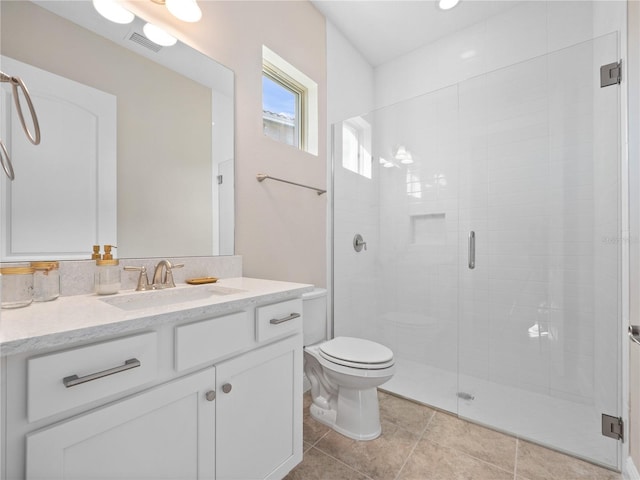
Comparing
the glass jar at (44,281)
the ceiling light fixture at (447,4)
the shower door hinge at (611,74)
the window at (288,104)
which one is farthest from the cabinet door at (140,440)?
the ceiling light fixture at (447,4)

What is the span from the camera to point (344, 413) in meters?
1.62

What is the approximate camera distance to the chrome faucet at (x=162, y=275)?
1.24m

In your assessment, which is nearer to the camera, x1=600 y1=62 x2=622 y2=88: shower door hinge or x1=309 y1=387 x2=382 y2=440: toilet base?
x1=600 y1=62 x2=622 y2=88: shower door hinge

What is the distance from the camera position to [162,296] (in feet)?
3.86

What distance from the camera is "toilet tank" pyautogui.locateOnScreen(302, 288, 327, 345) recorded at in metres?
1.76

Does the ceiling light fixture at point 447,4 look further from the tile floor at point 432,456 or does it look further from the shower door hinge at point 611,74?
the tile floor at point 432,456

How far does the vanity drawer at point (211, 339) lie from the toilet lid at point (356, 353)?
694 mm

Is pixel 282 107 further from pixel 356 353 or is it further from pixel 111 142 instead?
pixel 356 353

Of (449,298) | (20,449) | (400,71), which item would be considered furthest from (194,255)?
(400,71)

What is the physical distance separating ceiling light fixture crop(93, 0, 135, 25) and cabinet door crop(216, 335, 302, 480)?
1394 mm

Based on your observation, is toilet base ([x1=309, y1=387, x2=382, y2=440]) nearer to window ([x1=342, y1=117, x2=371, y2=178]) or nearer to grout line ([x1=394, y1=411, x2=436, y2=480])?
grout line ([x1=394, y1=411, x2=436, y2=480])

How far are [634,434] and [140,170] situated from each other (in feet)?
7.82

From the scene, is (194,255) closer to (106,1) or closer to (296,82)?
(106,1)

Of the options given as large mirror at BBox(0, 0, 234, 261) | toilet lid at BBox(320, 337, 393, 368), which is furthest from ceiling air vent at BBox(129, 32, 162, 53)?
toilet lid at BBox(320, 337, 393, 368)
